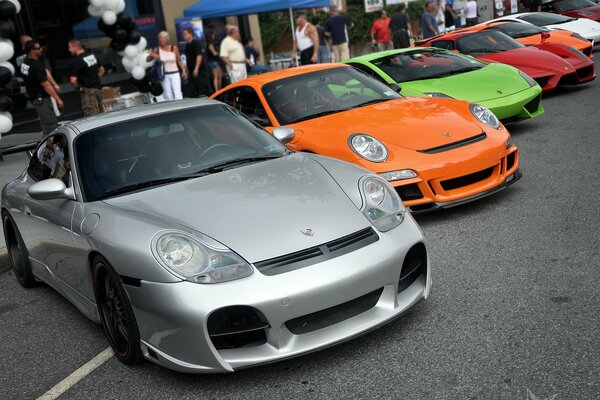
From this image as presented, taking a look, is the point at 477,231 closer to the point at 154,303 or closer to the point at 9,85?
the point at 154,303

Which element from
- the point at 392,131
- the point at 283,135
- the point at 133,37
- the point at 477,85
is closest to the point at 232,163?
the point at 283,135

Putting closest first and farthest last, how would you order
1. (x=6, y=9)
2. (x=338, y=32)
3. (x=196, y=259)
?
(x=196, y=259) → (x=6, y=9) → (x=338, y=32)

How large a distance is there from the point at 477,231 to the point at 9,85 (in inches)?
309

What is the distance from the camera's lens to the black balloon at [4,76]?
10406 millimetres

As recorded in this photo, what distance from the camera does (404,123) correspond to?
638 centimetres

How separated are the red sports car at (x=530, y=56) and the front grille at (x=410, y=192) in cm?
590

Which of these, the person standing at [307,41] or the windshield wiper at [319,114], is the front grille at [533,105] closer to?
the windshield wiper at [319,114]

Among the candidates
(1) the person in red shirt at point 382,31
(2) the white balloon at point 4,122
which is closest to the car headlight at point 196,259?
(2) the white balloon at point 4,122

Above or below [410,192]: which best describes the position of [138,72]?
above

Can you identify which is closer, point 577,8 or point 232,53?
point 232,53

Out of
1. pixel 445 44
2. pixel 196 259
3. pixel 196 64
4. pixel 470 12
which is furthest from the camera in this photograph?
pixel 470 12

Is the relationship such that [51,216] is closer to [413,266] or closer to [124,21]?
[413,266]

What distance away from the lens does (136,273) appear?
3.55 m

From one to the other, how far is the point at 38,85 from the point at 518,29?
28.8 ft
